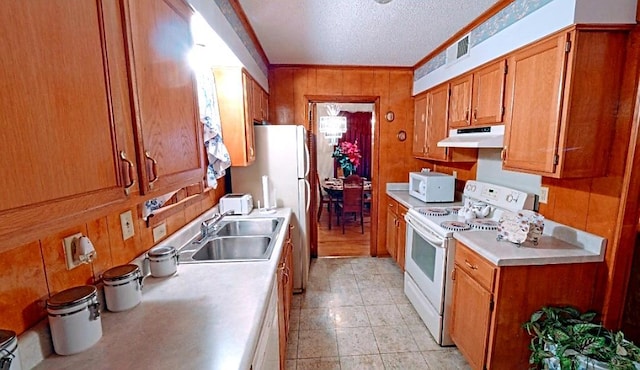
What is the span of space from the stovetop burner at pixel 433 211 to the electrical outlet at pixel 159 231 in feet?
6.53

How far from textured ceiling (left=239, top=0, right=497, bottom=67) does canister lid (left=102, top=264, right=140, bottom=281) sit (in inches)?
68.6

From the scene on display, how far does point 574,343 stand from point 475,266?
0.55 m

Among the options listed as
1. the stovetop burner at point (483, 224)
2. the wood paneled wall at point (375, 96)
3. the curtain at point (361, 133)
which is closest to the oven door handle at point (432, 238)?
the stovetop burner at point (483, 224)

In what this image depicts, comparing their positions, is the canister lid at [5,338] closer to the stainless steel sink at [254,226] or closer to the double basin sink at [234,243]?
the double basin sink at [234,243]

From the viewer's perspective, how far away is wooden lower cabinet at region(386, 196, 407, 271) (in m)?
3.25

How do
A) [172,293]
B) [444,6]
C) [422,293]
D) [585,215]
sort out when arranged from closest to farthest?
[172,293] → [585,215] → [444,6] → [422,293]

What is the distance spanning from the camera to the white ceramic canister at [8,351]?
0.68 meters

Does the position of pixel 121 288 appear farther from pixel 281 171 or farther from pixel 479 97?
pixel 479 97

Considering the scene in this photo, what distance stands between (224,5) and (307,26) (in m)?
0.79

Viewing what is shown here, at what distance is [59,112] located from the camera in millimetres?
621

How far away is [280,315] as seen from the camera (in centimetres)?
181

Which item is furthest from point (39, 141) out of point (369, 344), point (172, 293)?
A: point (369, 344)

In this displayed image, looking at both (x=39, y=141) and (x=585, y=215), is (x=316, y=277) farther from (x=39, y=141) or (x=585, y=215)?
(x=39, y=141)

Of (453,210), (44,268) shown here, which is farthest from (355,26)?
(44,268)
